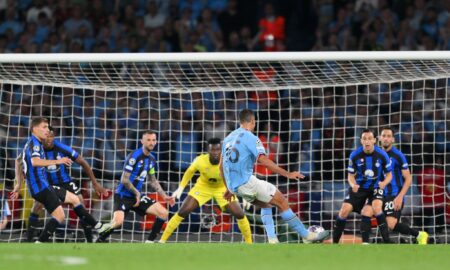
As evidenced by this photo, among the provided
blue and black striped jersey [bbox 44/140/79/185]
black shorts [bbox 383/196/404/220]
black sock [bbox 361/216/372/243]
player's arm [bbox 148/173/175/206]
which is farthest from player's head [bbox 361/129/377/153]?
blue and black striped jersey [bbox 44/140/79/185]

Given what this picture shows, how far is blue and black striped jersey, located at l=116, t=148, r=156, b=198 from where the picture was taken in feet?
51.9

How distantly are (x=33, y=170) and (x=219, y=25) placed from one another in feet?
22.6

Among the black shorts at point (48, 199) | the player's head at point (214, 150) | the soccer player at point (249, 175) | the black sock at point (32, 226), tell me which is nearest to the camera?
the soccer player at point (249, 175)

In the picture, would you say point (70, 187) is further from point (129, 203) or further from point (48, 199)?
point (48, 199)

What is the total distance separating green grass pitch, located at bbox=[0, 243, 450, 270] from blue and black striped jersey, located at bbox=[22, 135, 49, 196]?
1.90 m

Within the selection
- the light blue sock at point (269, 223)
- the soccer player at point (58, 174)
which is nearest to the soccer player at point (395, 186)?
the light blue sock at point (269, 223)

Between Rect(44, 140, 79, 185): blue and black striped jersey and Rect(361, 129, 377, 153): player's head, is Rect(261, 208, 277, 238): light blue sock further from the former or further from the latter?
Rect(44, 140, 79, 185): blue and black striped jersey

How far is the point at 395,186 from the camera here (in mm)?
15547

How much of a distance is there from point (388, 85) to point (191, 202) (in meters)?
3.93

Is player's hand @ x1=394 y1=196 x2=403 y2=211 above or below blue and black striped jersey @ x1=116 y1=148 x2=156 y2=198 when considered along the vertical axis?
below

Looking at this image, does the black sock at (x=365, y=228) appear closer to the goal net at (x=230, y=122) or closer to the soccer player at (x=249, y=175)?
the goal net at (x=230, y=122)

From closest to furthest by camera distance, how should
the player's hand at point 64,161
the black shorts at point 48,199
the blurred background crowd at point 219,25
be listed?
1. the player's hand at point 64,161
2. the black shorts at point 48,199
3. the blurred background crowd at point 219,25

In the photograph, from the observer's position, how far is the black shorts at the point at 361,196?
603 inches

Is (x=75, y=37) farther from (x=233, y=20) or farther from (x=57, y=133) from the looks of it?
(x=57, y=133)
